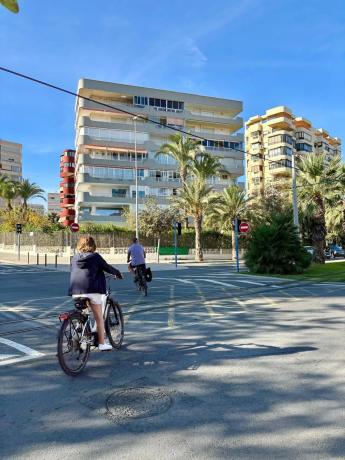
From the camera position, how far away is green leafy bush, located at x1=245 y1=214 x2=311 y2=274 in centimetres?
2092

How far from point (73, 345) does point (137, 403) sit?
4.58 ft

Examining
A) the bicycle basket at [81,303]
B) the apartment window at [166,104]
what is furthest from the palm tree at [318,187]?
the apartment window at [166,104]

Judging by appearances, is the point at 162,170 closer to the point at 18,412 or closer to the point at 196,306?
the point at 196,306

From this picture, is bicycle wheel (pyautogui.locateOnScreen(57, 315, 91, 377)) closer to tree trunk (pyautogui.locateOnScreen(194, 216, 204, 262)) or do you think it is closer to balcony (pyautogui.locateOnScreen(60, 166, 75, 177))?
tree trunk (pyautogui.locateOnScreen(194, 216, 204, 262))

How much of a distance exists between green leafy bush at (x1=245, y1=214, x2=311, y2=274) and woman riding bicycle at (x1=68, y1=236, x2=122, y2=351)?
16360 millimetres

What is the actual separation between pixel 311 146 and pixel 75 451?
99.1 m

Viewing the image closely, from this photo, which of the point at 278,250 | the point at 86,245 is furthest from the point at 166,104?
the point at 86,245

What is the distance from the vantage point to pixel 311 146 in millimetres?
94812

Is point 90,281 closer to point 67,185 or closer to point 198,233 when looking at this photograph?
point 198,233

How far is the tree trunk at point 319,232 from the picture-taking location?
2848 cm

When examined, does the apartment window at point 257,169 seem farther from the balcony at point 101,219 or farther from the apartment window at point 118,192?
the balcony at point 101,219

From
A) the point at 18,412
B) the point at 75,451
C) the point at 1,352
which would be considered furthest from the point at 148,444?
the point at 1,352

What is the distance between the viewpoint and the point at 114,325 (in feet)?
20.5

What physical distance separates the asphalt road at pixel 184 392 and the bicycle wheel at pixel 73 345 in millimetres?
155
